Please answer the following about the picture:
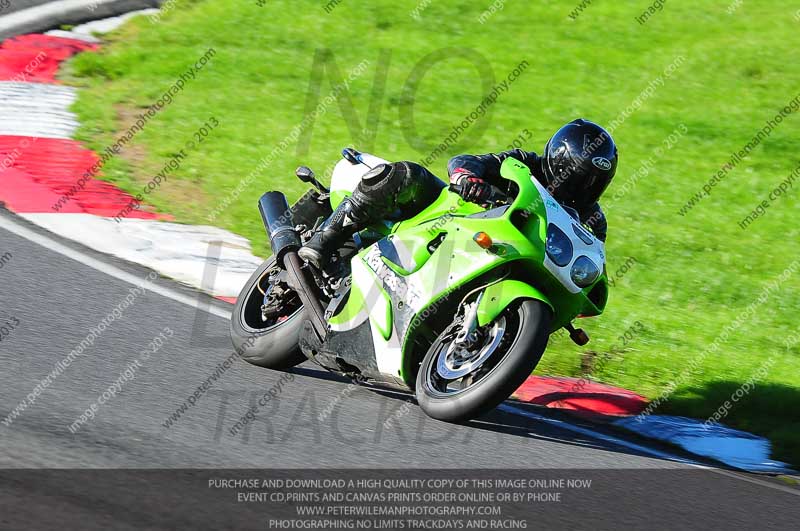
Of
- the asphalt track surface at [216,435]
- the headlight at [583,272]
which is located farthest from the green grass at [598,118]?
the headlight at [583,272]

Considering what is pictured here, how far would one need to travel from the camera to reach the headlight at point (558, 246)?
515cm

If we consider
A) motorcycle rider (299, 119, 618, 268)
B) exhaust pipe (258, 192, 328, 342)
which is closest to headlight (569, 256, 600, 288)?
motorcycle rider (299, 119, 618, 268)

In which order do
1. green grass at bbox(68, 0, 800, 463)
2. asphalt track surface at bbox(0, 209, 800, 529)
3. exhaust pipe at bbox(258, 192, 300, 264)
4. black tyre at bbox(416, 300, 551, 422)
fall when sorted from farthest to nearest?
green grass at bbox(68, 0, 800, 463), exhaust pipe at bbox(258, 192, 300, 264), black tyre at bbox(416, 300, 551, 422), asphalt track surface at bbox(0, 209, 800, 529)

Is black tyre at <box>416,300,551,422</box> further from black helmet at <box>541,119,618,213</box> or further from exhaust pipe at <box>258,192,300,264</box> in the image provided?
exhaust pipe at <box>258,192,300,264</box>

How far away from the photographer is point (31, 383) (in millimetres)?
5012

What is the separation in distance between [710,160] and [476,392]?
8602 millimetres

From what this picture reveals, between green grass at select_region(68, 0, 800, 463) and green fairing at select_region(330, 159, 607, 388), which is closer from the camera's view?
green fairing at select_region(330, 159, 607, 388)

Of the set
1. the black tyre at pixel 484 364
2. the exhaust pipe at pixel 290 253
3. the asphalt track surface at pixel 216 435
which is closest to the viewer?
the asphalt track surface at pixel 216 435

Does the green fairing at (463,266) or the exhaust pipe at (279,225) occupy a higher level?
the green fairing at (463,266)

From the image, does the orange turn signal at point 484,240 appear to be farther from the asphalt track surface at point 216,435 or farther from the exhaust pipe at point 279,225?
the exhaust pipe at point 279,225

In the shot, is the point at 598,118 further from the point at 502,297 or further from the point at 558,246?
the point at 502,297

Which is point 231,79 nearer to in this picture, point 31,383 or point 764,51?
point 764,51

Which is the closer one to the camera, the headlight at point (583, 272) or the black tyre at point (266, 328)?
the headlight at point (583, 272)

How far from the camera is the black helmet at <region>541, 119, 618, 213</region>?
5.55 m
